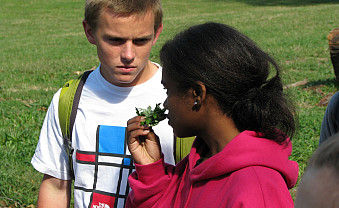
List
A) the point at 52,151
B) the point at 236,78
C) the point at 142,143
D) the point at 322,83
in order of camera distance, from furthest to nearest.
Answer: the point at 322,83 → the point at 52,151 → the point at 142,143 → the point at 236,78

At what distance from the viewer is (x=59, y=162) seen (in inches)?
113

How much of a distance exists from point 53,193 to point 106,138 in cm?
54

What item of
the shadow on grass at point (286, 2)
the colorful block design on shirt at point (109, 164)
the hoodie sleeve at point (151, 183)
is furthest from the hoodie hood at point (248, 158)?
the shadow on grass at point (286, 2)

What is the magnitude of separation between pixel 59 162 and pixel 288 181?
140 cm

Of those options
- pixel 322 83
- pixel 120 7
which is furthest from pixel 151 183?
pixel 322 83

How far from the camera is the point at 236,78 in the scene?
6.75ft

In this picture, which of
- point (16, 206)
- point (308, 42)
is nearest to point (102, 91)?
point (16, 206)

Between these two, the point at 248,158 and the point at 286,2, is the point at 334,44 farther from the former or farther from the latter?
Result: the point at 286,2

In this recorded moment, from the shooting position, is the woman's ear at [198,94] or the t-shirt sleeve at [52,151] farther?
the t-shirt sleeve at [52,151]

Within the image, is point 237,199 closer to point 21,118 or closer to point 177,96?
Answer: point 177,96

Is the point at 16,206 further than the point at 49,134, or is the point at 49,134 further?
the point at 16,206

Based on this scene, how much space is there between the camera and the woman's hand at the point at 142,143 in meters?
2.42

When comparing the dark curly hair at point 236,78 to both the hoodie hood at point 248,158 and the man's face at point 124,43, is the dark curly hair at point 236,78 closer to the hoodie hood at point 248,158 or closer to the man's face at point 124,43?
the hoodie hood at point 248,158

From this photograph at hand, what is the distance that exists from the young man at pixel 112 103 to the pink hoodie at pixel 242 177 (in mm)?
509
